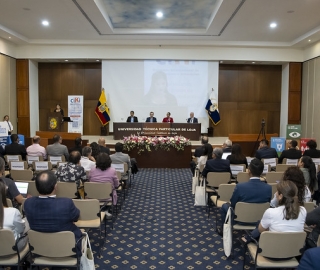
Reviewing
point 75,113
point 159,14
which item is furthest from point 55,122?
point 159,14

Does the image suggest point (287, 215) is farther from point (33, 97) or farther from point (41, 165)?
point (33, 97)

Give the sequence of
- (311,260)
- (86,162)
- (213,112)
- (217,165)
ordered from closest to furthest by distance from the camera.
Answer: (311,260)
(217,165)
(86,162)
(213,112)

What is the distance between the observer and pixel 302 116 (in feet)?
45.2

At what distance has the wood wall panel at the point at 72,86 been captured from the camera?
1466cm

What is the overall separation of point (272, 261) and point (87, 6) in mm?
8035

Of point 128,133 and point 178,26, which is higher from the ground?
point 178,26

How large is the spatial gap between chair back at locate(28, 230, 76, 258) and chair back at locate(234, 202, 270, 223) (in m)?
1.80

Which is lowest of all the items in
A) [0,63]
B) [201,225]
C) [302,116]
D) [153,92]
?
[201,225]

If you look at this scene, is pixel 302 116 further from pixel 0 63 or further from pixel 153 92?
pixel 0 63

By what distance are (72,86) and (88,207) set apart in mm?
11953

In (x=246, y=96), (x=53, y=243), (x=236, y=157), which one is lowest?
(x=53, y=243)

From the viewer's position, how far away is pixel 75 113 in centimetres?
1398

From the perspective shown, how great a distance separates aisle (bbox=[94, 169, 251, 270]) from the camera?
3.61 m

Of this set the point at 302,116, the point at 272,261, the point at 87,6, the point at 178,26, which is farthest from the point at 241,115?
the point at 272,261
